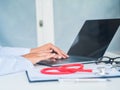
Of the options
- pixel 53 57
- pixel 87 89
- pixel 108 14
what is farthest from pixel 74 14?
pixel 87 89

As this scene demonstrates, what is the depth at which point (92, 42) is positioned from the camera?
111 centimetres

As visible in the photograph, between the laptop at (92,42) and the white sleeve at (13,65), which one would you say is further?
the laptop at (92,42)

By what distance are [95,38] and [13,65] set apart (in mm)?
418

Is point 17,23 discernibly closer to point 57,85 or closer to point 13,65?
point 13,65

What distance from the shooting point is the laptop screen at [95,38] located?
1.04 m

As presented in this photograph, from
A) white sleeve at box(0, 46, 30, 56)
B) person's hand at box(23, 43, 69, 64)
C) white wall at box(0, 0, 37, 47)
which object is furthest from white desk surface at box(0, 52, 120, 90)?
white wall at box(0, 0, 37, 47)

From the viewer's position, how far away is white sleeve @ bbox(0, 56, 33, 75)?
85cm

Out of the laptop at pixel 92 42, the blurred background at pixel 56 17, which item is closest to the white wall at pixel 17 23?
the blurred background at pixel 56 17

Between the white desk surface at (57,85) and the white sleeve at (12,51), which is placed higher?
the white desk surface at (57,85)

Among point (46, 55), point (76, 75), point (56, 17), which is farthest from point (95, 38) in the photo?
point (56, 17)

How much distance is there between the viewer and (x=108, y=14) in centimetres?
238

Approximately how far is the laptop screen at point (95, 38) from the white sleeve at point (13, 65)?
303 mm

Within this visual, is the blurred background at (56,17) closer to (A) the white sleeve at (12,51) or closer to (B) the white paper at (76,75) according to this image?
(A) the white sleeve at (12,51)

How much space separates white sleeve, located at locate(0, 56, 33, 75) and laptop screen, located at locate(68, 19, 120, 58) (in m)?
0.30
